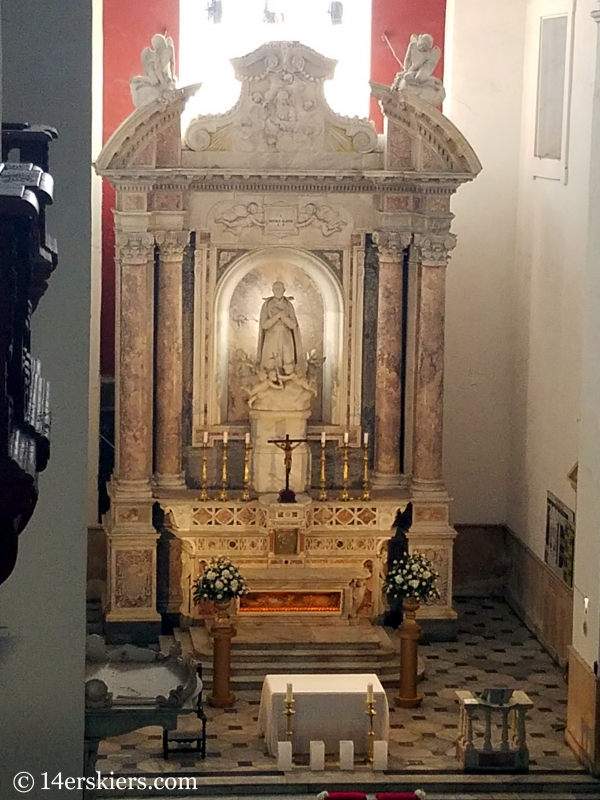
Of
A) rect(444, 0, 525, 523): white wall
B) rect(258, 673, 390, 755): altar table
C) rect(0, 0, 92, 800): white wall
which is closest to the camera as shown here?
rect(0, 0, 92, 800): white wall

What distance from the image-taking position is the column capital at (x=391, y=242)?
21.1 metres

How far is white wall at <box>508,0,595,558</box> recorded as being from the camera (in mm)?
20234

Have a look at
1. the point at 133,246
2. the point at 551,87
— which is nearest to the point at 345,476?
the point at 133,246

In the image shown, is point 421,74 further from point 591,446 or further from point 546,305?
point 591,446

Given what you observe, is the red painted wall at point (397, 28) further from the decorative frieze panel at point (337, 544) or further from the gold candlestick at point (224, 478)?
the decorative frieze panel at point (337, 544)

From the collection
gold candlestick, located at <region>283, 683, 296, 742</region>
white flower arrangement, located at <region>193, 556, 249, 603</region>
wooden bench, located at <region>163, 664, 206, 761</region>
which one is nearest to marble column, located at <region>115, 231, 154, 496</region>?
white flower arrangement, located at <region>193, 556, 249, 603</region>

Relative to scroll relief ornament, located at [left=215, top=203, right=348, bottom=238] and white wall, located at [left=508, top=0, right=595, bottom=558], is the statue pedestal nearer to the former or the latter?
scroll relief ornament, located at [left=215, top=203, right=348, bottom=238]

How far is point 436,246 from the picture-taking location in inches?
827

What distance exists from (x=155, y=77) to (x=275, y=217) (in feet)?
7.27

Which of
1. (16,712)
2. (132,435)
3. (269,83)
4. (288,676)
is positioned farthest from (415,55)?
(16,712)

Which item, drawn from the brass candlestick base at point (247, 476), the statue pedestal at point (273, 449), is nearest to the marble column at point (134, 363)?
the brass candlestick base at point (247, 476)

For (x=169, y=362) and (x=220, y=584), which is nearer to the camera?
(x=220, y=584)

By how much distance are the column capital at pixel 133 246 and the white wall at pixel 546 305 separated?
4.91 m

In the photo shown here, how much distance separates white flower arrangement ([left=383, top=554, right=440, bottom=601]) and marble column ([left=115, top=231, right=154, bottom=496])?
127 inches
